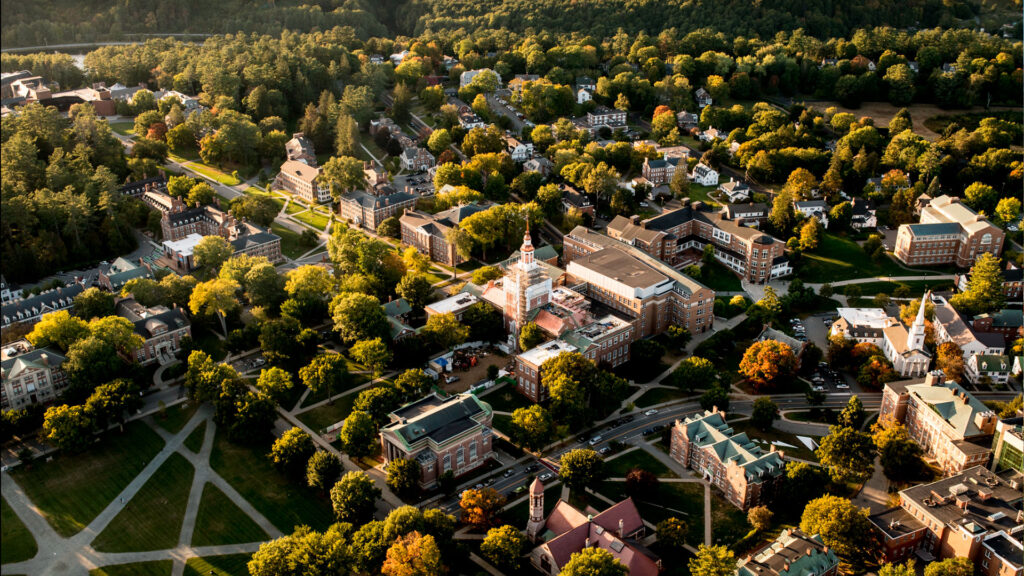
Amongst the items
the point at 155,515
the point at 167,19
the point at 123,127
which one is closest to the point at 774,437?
the point at 155,515

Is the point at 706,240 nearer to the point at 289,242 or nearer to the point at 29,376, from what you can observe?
the point at 289,242

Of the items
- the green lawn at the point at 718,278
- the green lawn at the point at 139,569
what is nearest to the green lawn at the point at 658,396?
the green lawn at the point at 718,278

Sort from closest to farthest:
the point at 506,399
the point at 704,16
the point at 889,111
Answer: the point at 506,399
the point at 889,111
the point at 704,16

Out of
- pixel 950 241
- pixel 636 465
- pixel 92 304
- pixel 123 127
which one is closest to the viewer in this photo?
pixel 636 465

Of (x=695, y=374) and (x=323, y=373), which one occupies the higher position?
(x=323, y=373)

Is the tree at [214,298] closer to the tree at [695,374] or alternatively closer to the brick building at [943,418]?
the tree at [695,374]

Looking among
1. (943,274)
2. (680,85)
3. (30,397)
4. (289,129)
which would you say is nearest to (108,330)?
(30,397)
